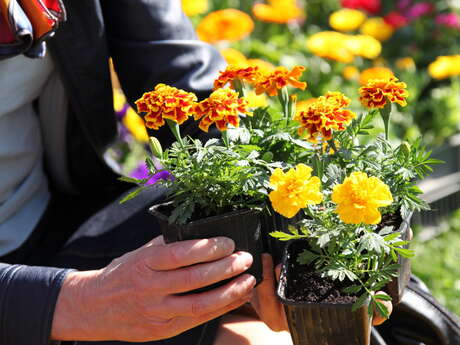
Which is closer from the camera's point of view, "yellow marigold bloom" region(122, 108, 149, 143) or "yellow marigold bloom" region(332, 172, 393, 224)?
"yellow marigold bloom" region(332, 172, 393, 224)

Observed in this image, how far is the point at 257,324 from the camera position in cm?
124

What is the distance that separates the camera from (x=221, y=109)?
0.98 meters

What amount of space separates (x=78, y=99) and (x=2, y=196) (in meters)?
0.25

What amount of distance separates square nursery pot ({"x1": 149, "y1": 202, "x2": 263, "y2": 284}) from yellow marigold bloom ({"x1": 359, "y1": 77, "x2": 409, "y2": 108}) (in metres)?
0.24

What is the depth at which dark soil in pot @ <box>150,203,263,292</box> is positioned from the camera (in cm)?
101

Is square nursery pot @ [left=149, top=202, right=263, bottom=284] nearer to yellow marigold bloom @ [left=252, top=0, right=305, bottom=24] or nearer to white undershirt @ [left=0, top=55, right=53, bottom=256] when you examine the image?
white undershirt @ [left=0, top=55, right=53, bottom=256]

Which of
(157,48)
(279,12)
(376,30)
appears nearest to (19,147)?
(157,48)

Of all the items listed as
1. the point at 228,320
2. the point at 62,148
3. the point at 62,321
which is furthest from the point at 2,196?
the point at 228,320

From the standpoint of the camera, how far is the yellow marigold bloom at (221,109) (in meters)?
0.98

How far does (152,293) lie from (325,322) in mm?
259

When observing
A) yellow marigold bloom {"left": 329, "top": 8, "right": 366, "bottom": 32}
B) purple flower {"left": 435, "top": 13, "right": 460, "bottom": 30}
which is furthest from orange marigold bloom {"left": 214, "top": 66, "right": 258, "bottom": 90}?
purple flower {"left": 435, "top": 13, "right": 460, "bottom": 30}

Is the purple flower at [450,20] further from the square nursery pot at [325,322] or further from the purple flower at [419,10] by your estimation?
the square nursery pot at [325,322]

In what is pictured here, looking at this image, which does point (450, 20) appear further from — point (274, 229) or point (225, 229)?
point (225, 229)

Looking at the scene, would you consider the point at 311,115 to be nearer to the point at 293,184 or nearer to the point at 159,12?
the point at 293,184
